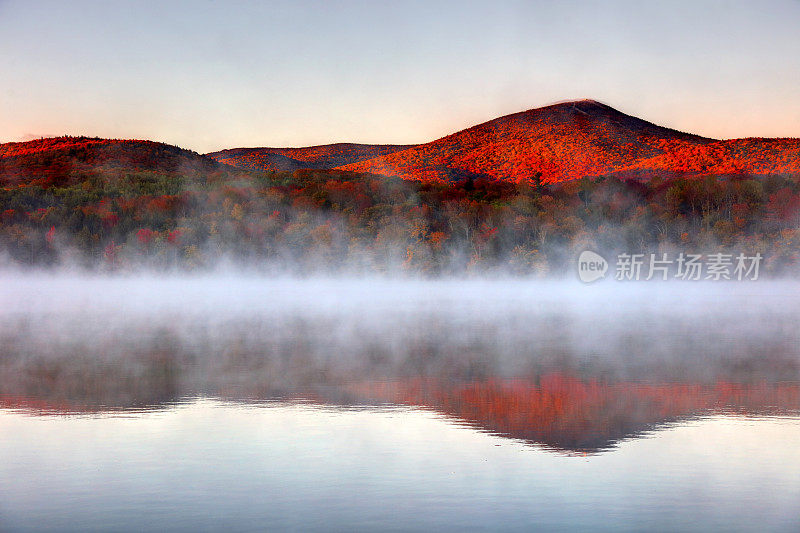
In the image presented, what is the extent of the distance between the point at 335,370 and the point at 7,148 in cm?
17797

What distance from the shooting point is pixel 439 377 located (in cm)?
2000

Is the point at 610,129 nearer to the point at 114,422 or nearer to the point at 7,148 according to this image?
the point at 7,148

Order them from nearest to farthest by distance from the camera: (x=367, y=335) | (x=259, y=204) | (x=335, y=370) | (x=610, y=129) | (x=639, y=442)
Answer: (x=639, y=442), (x=335, y=370), (x=367, y=335), (x=259, y=204), (x=610, y=129)

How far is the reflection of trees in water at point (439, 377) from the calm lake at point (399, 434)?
8 cm

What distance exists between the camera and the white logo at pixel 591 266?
101 m

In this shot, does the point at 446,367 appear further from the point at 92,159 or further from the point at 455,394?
the point at 92,159

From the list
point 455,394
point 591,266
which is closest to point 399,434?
point 455,394

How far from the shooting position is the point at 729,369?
21375 mm

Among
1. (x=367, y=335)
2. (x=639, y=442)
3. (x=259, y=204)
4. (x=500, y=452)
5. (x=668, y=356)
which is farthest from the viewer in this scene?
(x=259, y=204)

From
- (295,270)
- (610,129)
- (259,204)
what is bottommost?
(295,270)

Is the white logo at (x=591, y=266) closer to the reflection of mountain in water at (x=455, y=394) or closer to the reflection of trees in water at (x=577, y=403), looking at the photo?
the reflection of mountain in water at (x=455, y=394)

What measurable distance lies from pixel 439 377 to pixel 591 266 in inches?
3288

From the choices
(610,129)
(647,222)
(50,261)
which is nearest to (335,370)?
(647,222)

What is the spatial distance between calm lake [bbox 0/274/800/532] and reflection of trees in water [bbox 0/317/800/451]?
0.08 meters
